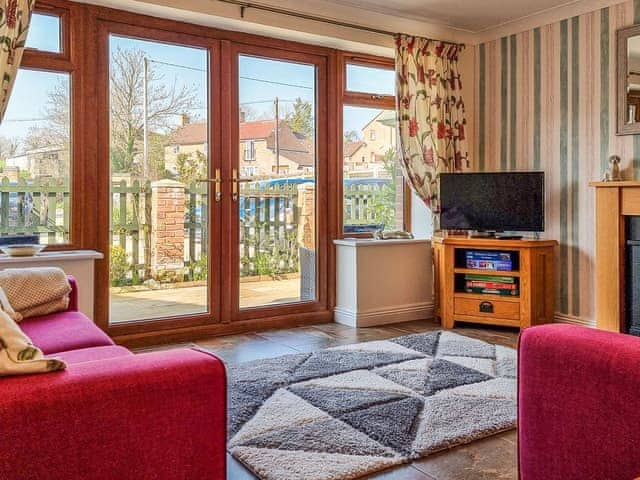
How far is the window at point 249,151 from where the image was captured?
424cm

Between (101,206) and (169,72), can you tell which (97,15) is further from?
(101,206)

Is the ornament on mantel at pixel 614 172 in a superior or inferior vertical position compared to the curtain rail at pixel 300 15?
inferior

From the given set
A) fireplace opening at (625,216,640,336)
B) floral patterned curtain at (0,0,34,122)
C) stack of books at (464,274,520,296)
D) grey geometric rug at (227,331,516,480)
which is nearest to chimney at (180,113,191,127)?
floral patterned curtain at (0,0,34,122)

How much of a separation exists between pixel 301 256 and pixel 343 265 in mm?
345

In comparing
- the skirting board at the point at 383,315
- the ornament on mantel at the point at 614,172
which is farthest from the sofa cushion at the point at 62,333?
the ornament on mantel at the point at 614,172

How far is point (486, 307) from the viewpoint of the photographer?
4.33 meters

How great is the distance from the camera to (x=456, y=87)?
4.84 m

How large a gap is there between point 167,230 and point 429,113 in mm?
2311

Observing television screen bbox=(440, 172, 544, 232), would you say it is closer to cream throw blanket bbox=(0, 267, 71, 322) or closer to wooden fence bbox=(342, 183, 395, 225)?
wooden fence bbox=(342, 183, 395, 225)

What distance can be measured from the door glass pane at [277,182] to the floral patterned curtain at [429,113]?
0.75 meters

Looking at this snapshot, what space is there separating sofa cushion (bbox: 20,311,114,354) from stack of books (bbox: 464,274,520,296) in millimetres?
2955

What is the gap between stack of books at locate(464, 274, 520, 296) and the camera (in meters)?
4.28

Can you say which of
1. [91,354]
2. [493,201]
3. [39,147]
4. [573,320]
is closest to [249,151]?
[39,147]

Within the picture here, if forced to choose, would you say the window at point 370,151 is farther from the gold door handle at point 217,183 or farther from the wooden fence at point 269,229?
the gold door handle at point 217,183
